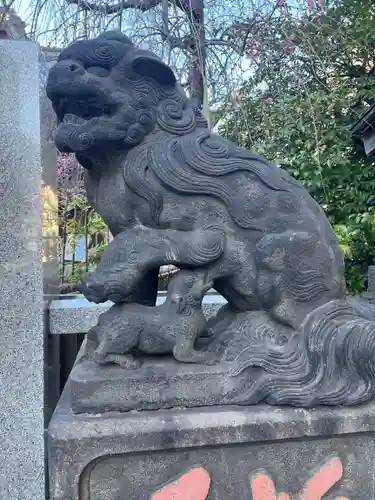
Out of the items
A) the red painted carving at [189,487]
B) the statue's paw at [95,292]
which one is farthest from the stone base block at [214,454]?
the statue's paw at [95,292]

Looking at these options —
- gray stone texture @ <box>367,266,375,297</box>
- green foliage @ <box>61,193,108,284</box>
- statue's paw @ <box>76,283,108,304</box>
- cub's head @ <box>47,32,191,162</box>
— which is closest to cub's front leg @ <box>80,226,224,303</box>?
statue's paw @ <box>76,283,108,304</box>

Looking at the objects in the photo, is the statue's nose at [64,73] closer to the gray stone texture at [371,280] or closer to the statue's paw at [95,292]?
the statue's paw at [95,292]

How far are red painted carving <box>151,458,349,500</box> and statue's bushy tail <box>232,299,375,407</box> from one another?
159mm

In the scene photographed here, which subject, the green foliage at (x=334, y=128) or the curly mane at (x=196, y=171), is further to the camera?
the green foliage at (x=334, y=128)

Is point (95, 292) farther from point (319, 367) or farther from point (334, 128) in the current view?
point (334, 128)

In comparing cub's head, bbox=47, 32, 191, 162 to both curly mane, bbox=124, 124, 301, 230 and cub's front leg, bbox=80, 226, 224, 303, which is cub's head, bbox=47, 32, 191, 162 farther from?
cub's front leg, bbox=80, 226, 224, 303

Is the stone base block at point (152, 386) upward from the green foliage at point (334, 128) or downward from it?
downward

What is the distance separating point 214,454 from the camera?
40.8 inches

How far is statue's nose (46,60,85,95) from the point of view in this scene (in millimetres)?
1095

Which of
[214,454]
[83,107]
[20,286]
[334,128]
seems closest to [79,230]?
[20,286]

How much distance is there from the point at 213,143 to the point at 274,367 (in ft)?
1.89

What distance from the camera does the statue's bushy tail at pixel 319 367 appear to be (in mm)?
1045

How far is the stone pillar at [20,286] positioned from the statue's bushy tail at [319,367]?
0.80 m

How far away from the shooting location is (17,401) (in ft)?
5.02
